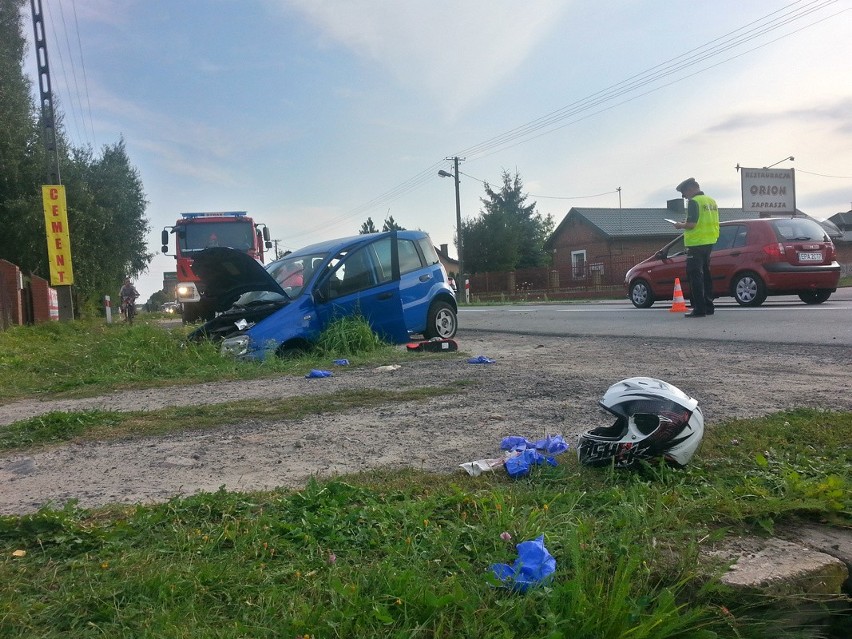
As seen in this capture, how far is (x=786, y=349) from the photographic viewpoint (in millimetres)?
6809

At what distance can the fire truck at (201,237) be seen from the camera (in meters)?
18.3

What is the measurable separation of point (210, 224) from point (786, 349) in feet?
52.0

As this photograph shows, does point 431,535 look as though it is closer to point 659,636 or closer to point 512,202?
point 659,636

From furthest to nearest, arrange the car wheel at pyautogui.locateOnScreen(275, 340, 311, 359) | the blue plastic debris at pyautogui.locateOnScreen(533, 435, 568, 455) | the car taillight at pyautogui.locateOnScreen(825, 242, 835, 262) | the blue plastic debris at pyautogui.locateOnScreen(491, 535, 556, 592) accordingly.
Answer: the car taillight at pyautogui.locateOnScreen(825, 242, 835, 262) < the car wheel at pyautogui.locateOnScreen(275, 340, 311, 359) < the blue plastic debris at pyautogui.locateOnScreen(533, 435, 568, 455) < the blue plastic debris at pyautogui.locateOnScreen(491, 535, 556, 592)

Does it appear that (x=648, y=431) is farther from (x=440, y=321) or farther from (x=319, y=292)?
(x=440, y=321)

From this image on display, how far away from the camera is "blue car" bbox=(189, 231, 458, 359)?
8359 millimetres

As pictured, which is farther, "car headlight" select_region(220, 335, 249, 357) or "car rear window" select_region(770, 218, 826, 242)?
"car rear window" select_region(770, 218, 826, 242)

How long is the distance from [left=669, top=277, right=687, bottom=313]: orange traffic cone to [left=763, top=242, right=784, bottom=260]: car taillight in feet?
5.55

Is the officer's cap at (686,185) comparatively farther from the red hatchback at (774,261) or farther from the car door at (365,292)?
the car door at (365,292)

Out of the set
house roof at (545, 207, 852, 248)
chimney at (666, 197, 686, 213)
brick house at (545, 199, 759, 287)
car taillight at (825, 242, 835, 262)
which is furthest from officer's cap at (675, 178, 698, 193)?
house roof at (545, 207, 852, 248)

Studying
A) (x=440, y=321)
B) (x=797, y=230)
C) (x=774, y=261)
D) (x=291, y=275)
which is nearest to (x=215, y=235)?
(x=291, y=275)

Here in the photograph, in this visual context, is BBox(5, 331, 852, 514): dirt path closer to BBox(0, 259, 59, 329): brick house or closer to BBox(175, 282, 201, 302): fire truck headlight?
BBox(175, 282, 201, 302): fire truck headlight

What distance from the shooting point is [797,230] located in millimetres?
12133

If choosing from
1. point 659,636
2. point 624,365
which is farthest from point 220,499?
point 624,365
